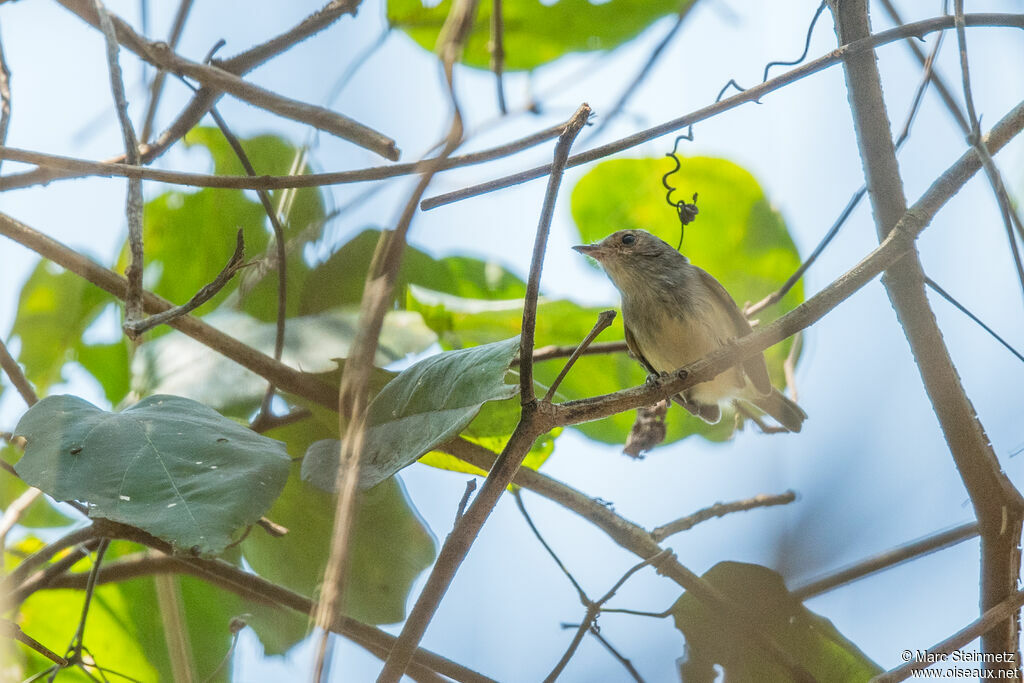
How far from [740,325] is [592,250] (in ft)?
1.63

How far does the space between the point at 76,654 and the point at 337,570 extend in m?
0.90

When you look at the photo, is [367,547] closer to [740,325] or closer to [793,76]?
[793,76]

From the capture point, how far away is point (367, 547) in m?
1.50

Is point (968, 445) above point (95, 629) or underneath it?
above

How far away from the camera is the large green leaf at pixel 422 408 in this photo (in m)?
1.17

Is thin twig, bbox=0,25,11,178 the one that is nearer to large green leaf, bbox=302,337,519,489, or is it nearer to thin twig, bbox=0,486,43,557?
thin twig, bbox=0,486,43,557

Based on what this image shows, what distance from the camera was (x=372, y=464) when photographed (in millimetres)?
1220

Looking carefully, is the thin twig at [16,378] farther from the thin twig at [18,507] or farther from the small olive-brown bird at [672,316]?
the small olive-brown bird at [672,316]

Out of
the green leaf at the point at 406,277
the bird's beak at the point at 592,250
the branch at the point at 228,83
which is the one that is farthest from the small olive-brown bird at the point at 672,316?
the branch at the point at 228,83

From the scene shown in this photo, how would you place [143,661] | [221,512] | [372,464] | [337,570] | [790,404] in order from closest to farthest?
[337,570] → [221,512] → [372,464] → [143,661] → [790,404]

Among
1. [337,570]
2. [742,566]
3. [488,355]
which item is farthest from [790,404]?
[337,570]

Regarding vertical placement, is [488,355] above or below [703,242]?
below

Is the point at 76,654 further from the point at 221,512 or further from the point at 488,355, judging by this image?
the point at 488,355

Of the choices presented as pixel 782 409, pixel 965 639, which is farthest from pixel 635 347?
pixel 965 639
